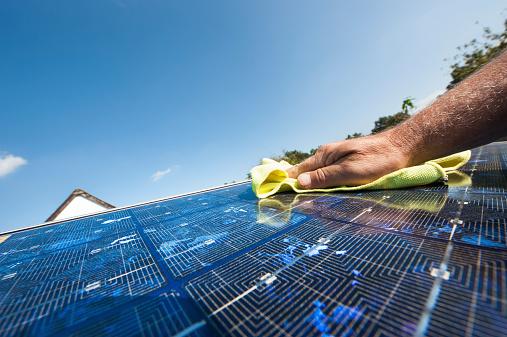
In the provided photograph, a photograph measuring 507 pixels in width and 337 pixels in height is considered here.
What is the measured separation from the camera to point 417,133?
5.64 ft

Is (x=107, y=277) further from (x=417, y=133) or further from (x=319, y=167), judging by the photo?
(x=417, y=133)

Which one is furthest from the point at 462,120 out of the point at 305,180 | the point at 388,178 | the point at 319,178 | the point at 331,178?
the point at 305,180

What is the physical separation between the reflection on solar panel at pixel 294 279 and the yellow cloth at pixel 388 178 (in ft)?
1.28

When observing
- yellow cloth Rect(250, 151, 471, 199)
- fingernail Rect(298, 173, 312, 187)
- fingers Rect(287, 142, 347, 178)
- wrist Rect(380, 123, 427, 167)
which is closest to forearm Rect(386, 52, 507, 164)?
wrist Rect(380, 123, 427, 167)

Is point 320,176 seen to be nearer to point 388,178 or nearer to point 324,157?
point 324,157

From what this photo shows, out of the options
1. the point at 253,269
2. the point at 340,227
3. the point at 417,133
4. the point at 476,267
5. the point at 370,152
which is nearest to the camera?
the point at 476,267

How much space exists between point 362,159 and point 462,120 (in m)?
0.70

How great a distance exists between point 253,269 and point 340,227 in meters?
0.56

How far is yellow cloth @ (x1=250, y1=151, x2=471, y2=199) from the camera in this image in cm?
172

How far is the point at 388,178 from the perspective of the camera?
176 centimetres

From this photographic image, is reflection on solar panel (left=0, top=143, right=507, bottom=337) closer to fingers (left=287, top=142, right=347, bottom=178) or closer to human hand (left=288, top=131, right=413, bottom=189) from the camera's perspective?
human hand (left=288, top=131, right=413, bottom=189)

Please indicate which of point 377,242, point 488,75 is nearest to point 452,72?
point 488,75

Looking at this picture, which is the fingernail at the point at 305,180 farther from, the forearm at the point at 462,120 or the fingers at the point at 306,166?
the forearm at the point at 462,120

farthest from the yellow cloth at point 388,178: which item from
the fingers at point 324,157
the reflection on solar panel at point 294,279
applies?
the reflection on solar panel at point 294,279
